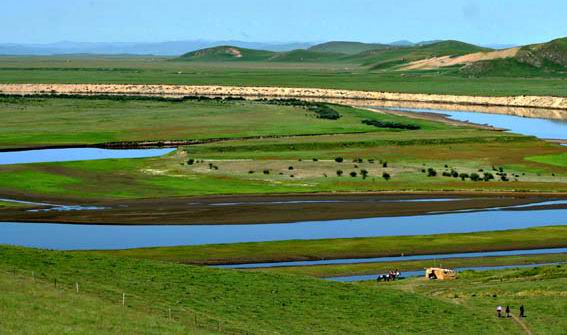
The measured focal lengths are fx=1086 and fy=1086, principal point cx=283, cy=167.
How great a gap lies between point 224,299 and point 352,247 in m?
19.8

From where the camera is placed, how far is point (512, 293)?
54.9m

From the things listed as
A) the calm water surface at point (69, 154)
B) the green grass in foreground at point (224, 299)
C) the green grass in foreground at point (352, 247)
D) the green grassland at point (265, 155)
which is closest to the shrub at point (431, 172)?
the green grassland at point (265, 155)

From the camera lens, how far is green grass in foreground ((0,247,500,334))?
44625 mm

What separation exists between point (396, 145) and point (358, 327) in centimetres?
8449

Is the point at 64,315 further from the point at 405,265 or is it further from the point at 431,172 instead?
the point at 431,172

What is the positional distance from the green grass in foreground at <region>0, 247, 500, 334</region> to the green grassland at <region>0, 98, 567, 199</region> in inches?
1355

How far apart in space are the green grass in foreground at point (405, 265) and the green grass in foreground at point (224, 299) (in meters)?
5.70

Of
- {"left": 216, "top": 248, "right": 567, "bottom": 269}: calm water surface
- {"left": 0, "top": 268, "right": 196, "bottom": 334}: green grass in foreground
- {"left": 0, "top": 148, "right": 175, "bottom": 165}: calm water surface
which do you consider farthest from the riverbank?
{"left": 0, "top": 268, "right": 196, "bottom": 334}: green grass in foreground

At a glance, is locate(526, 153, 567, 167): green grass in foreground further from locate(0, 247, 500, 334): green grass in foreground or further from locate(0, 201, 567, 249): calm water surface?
locate(0, 247, 500, 334): green grass in foreground

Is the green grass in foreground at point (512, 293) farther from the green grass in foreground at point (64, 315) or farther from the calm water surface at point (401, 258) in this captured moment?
the green grass in foreground at point (64, 315)

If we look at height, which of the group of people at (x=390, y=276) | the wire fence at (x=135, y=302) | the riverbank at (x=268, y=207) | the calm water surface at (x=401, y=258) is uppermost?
Answer: the wire fence at (x=135, y=302)

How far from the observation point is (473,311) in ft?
167

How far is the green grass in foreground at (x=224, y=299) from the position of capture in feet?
146

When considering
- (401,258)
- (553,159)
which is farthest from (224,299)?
(553,159)
